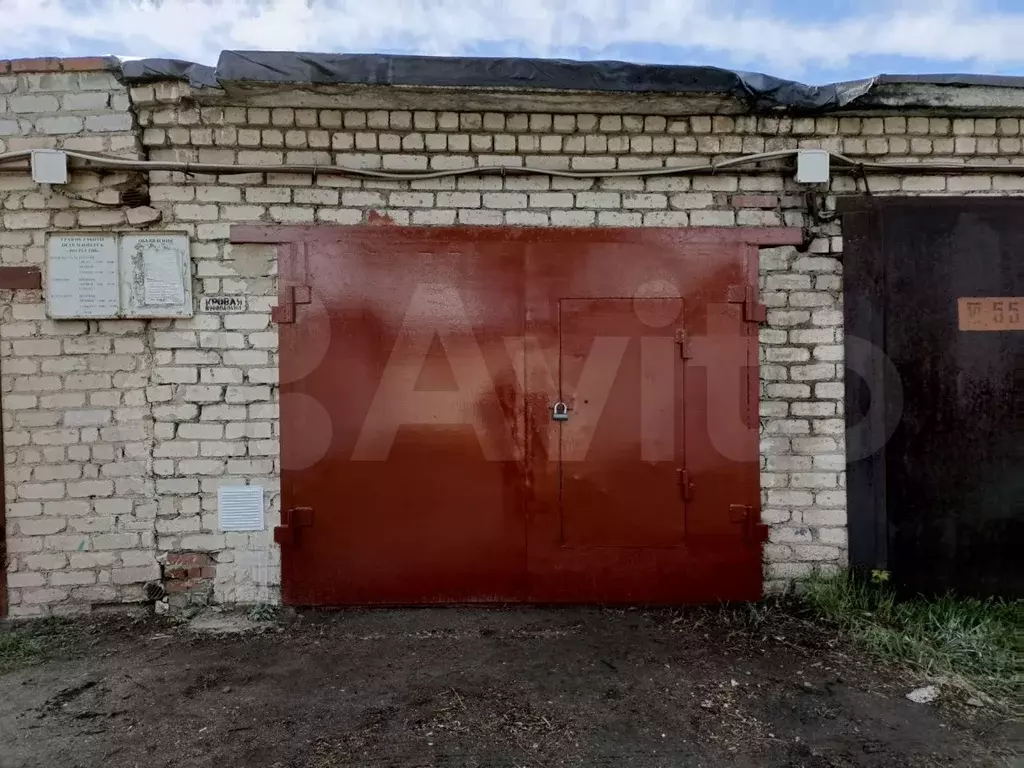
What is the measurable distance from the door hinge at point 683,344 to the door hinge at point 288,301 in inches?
80.3

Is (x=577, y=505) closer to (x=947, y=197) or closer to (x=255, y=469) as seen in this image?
(x=255, y=469)

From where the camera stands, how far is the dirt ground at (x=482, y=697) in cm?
233

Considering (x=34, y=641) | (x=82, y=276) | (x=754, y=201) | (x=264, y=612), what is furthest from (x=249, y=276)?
(x=754, y=201)

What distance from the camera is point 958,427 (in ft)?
11.3

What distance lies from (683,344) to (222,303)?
2.53 meters

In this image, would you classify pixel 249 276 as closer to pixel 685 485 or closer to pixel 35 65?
pixel 35 65

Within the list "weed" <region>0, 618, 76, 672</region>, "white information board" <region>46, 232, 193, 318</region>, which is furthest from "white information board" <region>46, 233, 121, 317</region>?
"weed" <region>0, 618, 76, 672</region>

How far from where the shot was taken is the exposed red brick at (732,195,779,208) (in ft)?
11.4

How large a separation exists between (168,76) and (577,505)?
314 centimetres

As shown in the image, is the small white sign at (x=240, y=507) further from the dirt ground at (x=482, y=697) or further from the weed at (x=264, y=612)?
the dirt ground at (x=482, y=697)

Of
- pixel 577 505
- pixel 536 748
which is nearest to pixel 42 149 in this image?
pixel 577 505

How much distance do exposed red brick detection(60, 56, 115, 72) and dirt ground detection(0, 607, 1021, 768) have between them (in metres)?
2.95

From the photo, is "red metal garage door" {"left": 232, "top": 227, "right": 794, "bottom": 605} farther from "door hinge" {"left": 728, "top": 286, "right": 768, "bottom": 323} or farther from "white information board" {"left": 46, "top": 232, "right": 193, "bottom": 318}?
"white information board" {"left": 46, "top": 232, "right": 193, "bottom": 318}

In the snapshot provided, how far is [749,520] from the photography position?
3.44 meters
